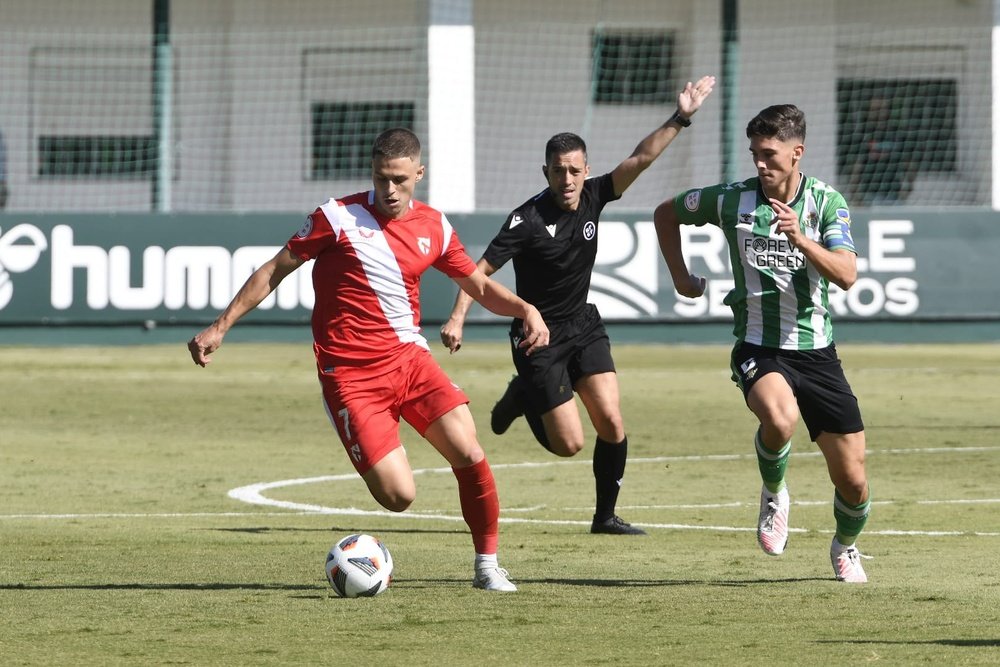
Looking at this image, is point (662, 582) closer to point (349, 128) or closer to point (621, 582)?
point (621, 582)

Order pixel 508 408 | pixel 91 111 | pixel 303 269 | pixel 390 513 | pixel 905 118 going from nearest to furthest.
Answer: pixel 390 513 → pixel 508 408 → pixel 303 269 → pixel 905 118 → pixel 91 111

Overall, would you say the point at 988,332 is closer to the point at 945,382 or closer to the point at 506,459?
the point at 945,382

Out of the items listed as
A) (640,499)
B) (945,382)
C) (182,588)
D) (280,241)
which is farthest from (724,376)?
(182,588)

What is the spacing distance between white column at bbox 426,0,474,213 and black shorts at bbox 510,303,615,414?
62.2ft

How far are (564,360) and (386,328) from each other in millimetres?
2432

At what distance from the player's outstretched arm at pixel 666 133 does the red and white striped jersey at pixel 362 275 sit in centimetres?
186

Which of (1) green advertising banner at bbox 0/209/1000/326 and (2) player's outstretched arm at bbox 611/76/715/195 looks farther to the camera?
(1) green advertising banner at bbox 0/209/1000/326

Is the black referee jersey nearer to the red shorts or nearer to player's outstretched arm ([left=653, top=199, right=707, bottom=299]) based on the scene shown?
player's outstretched arm ([left=653, top=199, right=707, bottom=299])

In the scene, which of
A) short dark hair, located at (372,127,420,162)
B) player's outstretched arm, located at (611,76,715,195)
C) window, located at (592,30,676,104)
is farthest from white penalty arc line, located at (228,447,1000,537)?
window, located at (592,30,676,104)

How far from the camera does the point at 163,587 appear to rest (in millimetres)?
7617

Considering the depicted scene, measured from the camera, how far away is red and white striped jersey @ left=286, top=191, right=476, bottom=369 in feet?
25.6

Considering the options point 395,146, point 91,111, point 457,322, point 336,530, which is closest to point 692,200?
point 457,322

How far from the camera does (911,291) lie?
23297mm

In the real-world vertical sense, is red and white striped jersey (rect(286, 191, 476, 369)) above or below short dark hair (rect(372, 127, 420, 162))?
below
